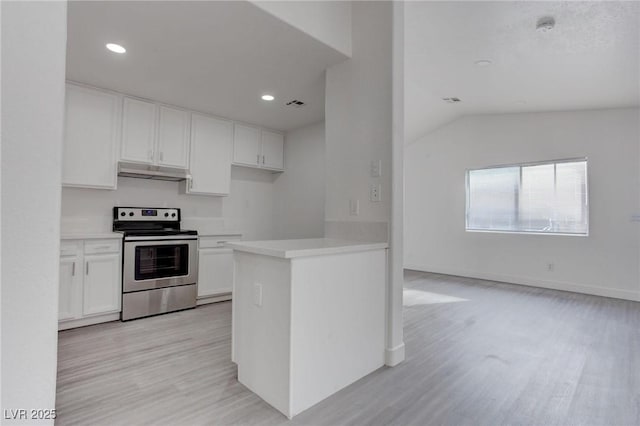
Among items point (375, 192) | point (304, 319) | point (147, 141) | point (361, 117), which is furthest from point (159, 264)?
point (361, 117)

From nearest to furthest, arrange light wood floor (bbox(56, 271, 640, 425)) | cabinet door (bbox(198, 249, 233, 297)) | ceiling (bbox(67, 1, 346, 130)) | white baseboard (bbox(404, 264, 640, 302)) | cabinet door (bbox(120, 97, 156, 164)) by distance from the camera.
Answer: light wood floor (bbox(56, 271, 640, 425)) → ceiling (bbox(67, 1, 346, 130)) → cabinet door (bbox(120, 97, 156, 164)) → cabinet door (bbox(198, 249, 233, 297)) → white baseboard (bbox(404, 264, 640, 302))

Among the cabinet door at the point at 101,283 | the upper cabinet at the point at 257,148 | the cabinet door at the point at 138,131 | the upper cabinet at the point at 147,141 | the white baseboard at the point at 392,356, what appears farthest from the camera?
the upper cabinet at the point at 257,148

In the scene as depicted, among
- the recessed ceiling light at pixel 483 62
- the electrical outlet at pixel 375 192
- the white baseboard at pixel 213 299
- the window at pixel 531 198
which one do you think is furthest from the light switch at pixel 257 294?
the window at pixel 531 198

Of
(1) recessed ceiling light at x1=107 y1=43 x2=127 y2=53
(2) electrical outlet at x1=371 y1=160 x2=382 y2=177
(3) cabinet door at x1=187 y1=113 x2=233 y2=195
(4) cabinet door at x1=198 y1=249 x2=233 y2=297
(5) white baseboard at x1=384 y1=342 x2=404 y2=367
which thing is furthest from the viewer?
(3) cabinet door at x1=187 y1=113 x2=233 y2=195

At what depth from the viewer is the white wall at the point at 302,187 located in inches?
182

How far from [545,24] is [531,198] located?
3.25 metres

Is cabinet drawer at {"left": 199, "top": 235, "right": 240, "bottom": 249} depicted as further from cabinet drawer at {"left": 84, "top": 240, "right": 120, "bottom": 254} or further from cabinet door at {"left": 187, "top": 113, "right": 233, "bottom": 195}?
cabinet drawer at {"left": 84, "top": 240, "right": 120, "bottom": 254}

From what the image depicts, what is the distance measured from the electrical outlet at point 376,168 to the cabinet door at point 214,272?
8.01ft

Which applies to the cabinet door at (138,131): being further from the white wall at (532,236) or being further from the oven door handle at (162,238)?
the white wall at (532,236)

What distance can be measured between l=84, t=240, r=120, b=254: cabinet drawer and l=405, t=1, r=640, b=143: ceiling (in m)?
3.64

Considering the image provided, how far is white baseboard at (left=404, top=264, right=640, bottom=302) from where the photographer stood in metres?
4.45

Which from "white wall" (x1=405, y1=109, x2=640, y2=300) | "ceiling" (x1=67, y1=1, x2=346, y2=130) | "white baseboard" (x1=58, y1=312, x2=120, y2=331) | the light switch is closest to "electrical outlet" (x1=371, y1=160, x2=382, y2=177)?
"ceiling" (x1=67, y1=1, x2=346, y2=130)

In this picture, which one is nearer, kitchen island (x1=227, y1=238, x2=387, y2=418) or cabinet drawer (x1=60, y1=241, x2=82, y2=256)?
kitchen island (x1=227, y1=238, x2=387, y2=418)

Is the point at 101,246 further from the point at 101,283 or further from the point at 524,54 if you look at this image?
the point at 524,54
